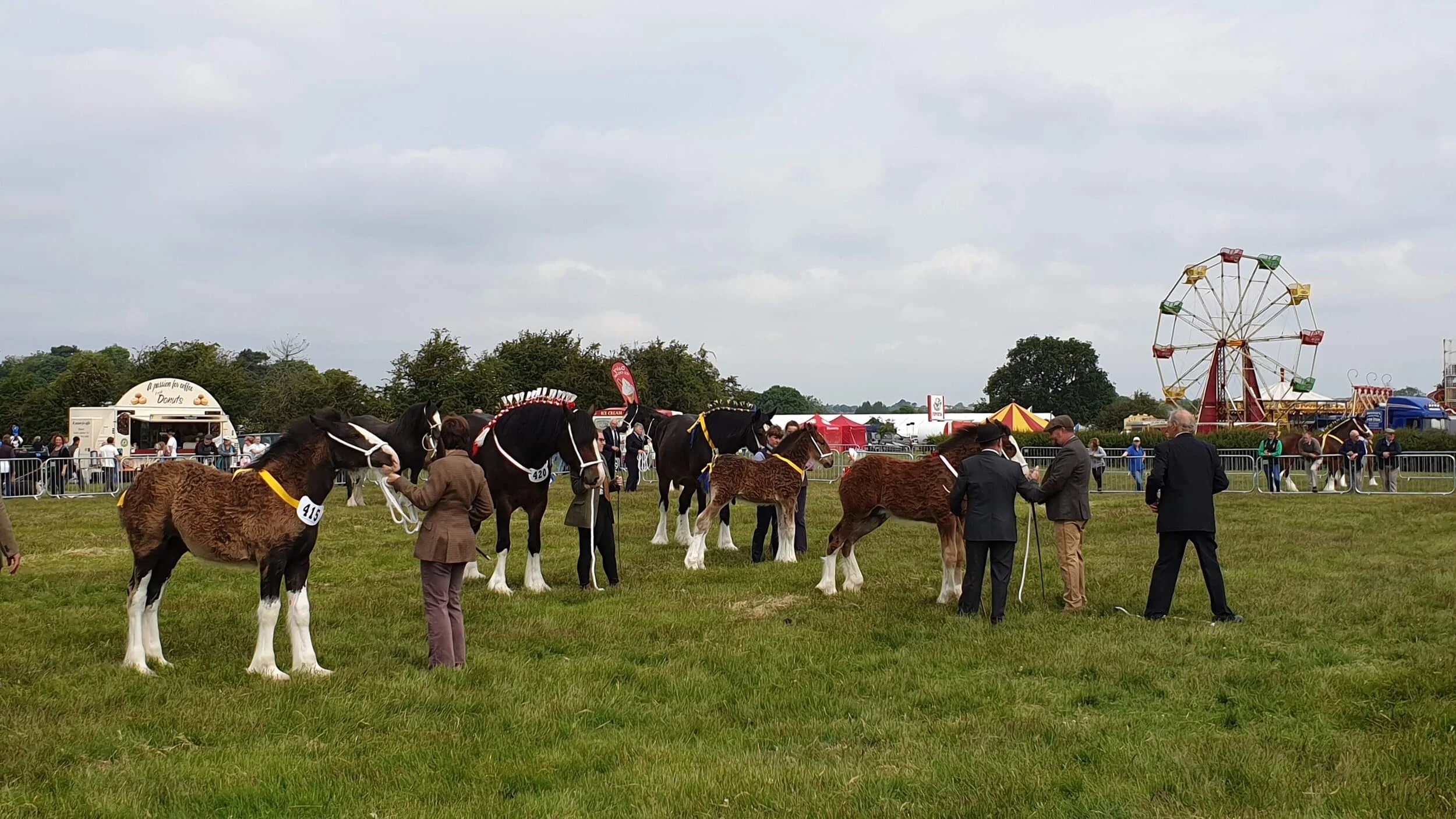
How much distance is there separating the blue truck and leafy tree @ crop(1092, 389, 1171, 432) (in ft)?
113

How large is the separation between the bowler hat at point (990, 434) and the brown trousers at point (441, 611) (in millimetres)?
5260

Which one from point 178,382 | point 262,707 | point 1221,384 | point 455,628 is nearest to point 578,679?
point 455,628

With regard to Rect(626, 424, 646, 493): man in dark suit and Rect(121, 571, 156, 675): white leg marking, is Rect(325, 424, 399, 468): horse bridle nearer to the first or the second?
Rect(121, 571, 156, 675): white leg marking

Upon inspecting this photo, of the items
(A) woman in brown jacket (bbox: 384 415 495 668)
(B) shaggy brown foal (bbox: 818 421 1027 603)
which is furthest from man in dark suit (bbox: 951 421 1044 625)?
(A) woman in brown jacket (bbox: 384 415 495 668)

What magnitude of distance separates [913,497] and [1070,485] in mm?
1627

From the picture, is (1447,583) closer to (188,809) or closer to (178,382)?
(188,809)

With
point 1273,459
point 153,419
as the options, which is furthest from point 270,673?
point 153,419

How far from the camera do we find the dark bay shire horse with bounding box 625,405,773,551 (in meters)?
14.6

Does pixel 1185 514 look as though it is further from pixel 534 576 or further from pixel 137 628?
pixel 137 628

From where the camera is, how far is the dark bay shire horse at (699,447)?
14.6 metres

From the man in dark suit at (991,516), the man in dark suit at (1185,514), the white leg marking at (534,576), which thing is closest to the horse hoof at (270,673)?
the white leg marking at (534,576)

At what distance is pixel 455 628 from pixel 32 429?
5891cm

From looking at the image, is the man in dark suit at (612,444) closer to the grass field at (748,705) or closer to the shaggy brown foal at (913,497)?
the grass field at (748,705)

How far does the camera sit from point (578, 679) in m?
7.45
